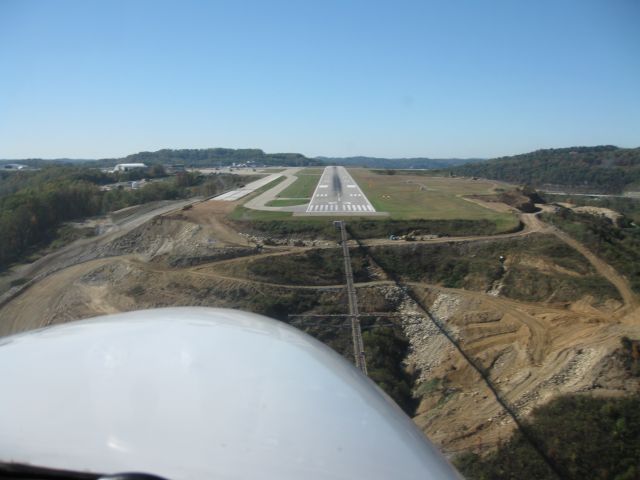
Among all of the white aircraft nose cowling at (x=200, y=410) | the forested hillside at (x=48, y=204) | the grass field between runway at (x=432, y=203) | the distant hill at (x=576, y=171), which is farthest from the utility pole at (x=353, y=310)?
the distant hill at (x=576, y=171)

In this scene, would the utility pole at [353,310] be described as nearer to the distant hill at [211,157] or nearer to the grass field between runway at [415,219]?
the grass field between runway at [415,219]

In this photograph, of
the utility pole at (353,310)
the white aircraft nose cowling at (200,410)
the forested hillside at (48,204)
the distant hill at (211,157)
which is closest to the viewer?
the white aircraft nose cowling at (200,410)

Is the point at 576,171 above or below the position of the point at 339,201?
above

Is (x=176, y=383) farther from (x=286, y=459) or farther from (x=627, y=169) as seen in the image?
(x=627, y=169)

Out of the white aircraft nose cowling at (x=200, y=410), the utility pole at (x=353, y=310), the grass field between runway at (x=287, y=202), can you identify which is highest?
the white aircraft nose cowling at (x=200, y=410)

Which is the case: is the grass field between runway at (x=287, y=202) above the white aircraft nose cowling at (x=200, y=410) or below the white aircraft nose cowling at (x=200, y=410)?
below

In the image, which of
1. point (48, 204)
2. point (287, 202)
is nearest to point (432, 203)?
point (287, 202)

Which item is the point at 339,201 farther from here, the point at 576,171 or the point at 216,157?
the point at 216,157
